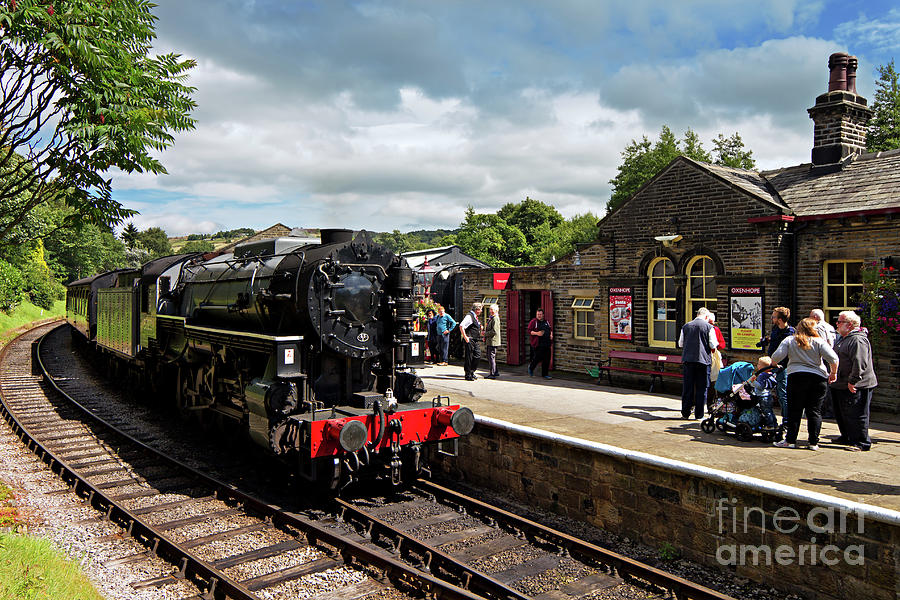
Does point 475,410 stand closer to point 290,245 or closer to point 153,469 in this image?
point 290,245

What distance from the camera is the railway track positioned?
5.25 metres

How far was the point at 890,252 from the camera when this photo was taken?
9281 millimetres

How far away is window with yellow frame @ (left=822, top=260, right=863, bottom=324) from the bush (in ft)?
102

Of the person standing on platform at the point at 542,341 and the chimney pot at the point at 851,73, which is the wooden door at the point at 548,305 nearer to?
the person standing on platform at the point at 542,341

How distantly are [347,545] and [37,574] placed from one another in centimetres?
245

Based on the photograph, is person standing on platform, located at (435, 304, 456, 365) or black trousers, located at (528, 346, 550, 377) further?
person standing on platform, located at (435, 304, 456, 365)

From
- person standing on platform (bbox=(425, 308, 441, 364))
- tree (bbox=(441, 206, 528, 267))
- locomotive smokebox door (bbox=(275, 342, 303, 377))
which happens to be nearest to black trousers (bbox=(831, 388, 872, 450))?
locomotive smokebox door (bbox=(275, 342, 303, 377))

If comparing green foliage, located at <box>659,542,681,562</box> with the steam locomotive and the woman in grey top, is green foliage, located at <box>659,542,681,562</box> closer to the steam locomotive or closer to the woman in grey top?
the woman in grey top

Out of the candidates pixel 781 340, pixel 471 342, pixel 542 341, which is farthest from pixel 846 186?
pixel 471 342

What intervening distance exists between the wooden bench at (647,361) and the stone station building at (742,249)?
6.4 inches

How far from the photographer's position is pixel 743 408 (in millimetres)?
7832

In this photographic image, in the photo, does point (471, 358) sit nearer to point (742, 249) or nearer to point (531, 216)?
point (742, 249)

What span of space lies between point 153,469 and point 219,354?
1.86 meters

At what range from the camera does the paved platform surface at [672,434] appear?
606 centimetres
